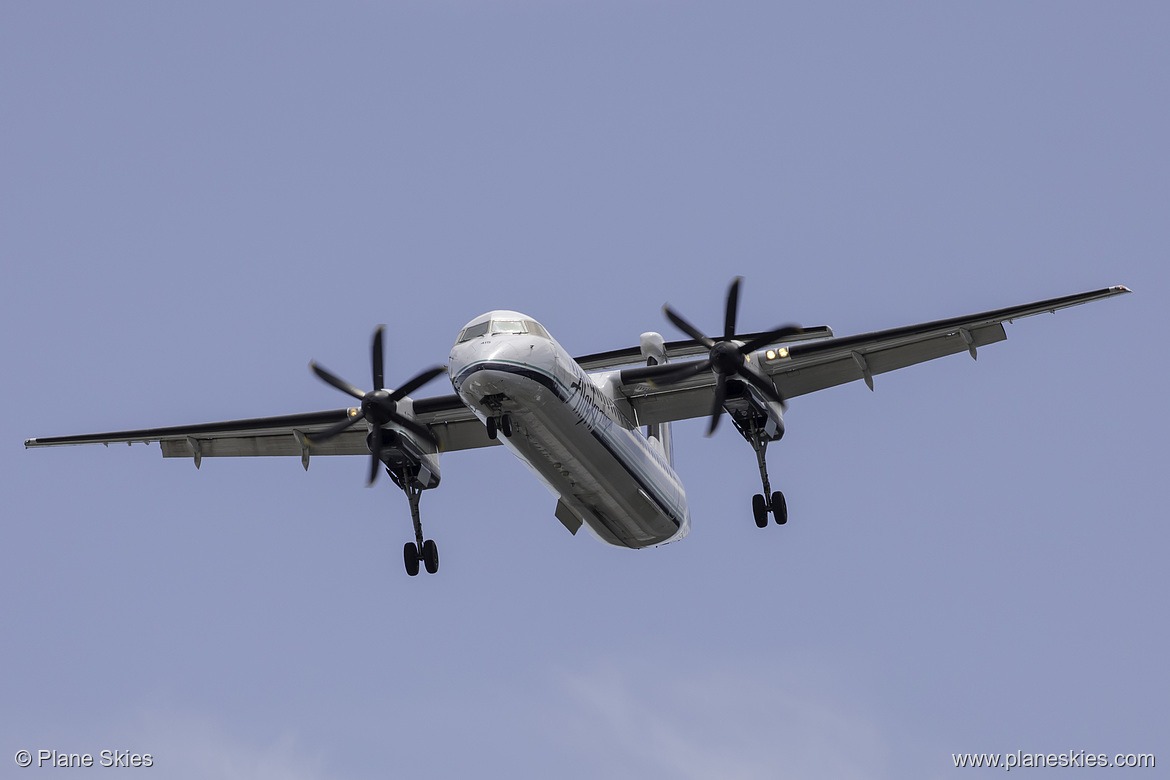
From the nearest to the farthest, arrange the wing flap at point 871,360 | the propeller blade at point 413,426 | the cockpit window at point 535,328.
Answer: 1. the cockpit window at point 535,328
2. the wing flap at point 871,360
3. the propeller blade at point 413,426

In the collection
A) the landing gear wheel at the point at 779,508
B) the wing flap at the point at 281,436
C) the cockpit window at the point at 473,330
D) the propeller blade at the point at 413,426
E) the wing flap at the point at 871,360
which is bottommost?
the landing gear wheel at the point at 779,508

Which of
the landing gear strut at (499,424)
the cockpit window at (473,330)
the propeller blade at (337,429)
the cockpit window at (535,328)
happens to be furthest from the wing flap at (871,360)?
the propeller blade at (337,429)

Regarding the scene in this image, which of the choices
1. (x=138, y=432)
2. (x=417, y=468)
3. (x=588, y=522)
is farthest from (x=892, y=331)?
(x=138, y=432)

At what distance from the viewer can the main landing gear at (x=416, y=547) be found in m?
29.2

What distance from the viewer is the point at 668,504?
28.3 m

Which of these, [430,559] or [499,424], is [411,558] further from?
[499,424]

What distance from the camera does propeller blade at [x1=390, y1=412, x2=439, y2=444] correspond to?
28.3 metres

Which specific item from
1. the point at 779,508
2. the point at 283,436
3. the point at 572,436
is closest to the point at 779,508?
Result: the point at 779,508

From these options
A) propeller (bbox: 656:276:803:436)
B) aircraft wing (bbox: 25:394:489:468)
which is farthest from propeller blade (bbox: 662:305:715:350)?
aircraft wing (bbox: 25:394:489:468)

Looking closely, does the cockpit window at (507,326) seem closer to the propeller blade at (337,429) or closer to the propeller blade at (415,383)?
the propeller blade at (415,383)

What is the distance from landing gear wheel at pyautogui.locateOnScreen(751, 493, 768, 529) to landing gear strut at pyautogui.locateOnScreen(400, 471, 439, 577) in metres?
7.32

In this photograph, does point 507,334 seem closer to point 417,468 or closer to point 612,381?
point 612,381

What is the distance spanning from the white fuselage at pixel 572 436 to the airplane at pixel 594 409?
0.03 meters

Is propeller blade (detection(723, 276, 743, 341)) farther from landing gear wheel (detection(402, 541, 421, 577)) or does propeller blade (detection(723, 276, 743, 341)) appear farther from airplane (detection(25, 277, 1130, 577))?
landing gear wheel (detection(402, 541, 421, 577))
